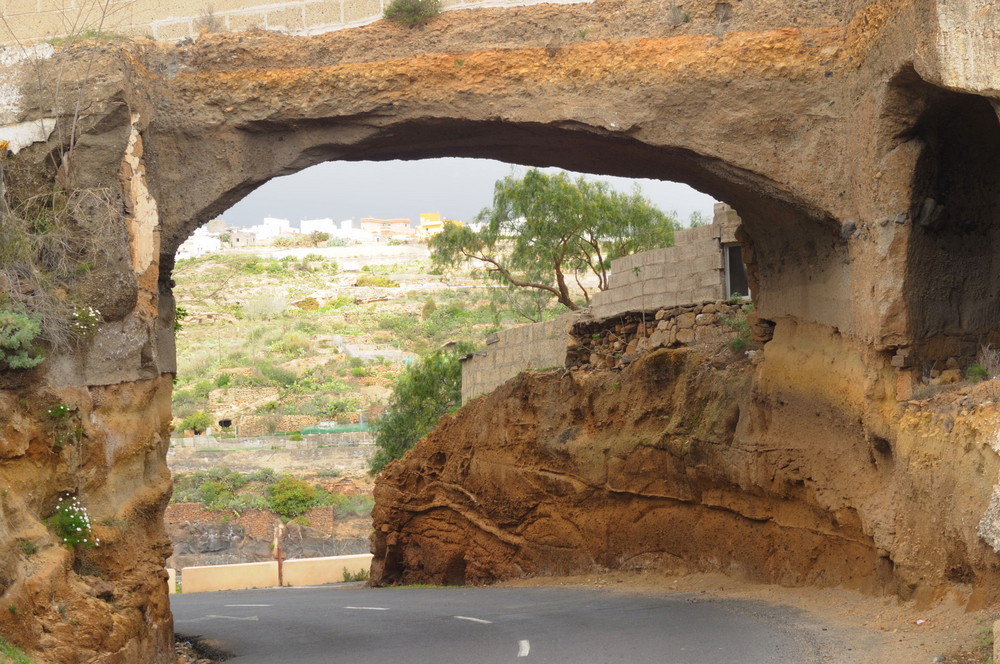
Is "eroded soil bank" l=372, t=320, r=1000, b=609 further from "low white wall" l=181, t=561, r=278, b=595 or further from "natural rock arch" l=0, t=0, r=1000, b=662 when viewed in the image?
"low white wall" l=181, t=561, r=278, b=595

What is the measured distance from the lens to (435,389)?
3534 cm

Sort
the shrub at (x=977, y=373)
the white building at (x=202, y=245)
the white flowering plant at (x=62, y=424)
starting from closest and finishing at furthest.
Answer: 1. the white flowering plant at (x=62, y=424)
2. the shrub at (x=977, y=373)
3. the white building at (x=202, y=245)

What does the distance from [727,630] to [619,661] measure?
1794mm

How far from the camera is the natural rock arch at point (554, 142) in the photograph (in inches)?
428

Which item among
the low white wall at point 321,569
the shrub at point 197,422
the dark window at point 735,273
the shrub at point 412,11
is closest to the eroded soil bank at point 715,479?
the dark window at point 735,273

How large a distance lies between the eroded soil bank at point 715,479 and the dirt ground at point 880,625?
21 centimetres

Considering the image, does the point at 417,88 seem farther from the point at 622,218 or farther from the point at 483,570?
the point at 622,218

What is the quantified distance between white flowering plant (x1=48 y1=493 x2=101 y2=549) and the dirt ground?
6.26 m

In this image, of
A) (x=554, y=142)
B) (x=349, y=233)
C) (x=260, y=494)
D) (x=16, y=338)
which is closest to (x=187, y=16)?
(x=554, y=142)

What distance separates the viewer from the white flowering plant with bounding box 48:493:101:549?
32.7 ft

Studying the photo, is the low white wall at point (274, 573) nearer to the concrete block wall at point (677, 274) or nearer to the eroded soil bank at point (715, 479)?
the eroded soil bank at point (715, 479)

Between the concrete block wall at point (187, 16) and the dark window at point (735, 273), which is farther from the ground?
the concrete block wall at point (187, 16)

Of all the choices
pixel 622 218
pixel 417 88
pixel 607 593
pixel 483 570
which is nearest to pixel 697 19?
pixel 417 88

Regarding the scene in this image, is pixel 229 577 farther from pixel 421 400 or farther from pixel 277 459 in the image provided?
pixel 277 459
